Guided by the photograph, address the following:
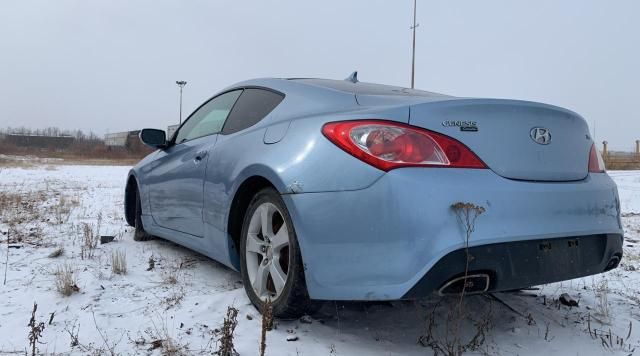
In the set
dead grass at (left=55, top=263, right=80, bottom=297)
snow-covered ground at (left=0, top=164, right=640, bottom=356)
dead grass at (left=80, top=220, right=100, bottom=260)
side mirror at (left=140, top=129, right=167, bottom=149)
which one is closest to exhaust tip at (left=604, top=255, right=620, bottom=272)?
snow-covered ground at (left=0, top=164, right=640, bottom=356)

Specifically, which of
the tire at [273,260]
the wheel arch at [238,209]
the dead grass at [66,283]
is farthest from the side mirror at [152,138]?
the tire at [273,260]

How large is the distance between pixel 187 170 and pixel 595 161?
8.60 feet

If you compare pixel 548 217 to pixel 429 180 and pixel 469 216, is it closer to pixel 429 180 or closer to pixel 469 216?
pixel 469 216

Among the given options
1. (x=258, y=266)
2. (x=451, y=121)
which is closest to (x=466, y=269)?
(x=451, y=121)

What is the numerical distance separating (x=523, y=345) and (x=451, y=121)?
116 centimetres

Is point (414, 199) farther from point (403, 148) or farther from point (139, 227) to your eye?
point (139, 227)

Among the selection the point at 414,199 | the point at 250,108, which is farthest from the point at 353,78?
the point at 414,199

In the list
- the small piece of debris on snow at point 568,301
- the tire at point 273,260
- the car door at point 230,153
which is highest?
the car door at point 230,153

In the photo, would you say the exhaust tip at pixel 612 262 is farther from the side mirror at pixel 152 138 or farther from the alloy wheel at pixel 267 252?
the side mirror at pixel 152 138

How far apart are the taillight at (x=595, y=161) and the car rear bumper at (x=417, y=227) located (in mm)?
279

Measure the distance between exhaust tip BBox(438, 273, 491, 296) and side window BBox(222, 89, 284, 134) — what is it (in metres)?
1.52

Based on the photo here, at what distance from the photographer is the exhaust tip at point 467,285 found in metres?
1.94

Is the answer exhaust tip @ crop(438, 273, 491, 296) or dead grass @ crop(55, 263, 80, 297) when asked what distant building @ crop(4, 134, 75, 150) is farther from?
exhaust tip @ crop(438, 273, 491, 296)

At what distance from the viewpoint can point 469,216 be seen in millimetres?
1926
